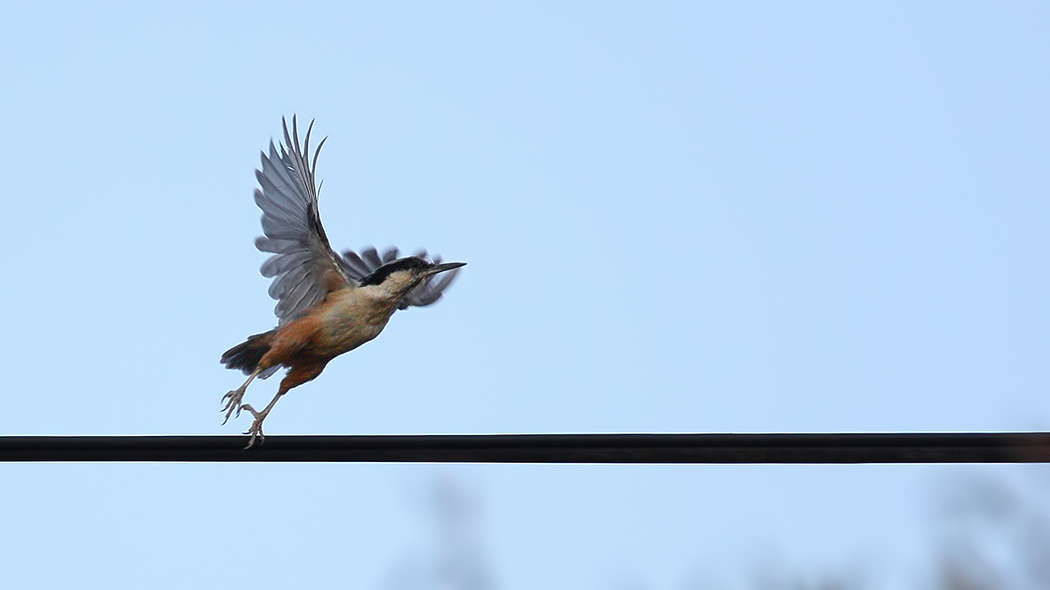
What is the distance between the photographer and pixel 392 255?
823 centimetres

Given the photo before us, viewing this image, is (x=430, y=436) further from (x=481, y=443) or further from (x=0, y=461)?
(x=0, y=461)

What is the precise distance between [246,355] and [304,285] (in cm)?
46

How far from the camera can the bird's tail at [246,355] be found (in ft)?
23.7

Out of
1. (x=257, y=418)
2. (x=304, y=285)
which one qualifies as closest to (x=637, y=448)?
(x=257, y=418)

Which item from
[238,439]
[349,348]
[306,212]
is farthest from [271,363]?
[238,439]

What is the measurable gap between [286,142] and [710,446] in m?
3.70

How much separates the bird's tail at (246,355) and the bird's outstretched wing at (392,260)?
0.65 metres

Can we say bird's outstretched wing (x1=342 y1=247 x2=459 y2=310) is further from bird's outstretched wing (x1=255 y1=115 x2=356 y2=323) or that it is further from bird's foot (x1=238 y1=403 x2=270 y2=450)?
bird's foot (x1=238 y1=403 x2=270 y2=450)

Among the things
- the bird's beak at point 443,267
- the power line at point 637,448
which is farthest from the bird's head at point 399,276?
the power line at point 637,448

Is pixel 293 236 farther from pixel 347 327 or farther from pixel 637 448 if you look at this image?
pixel 637 448

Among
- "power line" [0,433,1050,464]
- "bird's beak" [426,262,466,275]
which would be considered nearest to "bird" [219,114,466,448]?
"bird's beak" [426,262,466,275]

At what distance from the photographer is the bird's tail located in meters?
7.21

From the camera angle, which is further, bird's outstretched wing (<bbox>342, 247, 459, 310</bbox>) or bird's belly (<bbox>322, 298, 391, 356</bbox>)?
bird's outstretched wing (<bbox>342, 247, 459, 310</bbox>)

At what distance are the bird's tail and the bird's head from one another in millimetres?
647
